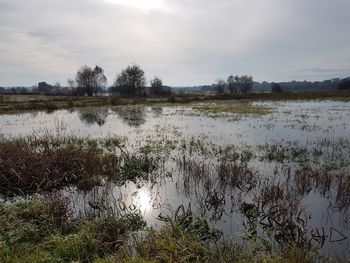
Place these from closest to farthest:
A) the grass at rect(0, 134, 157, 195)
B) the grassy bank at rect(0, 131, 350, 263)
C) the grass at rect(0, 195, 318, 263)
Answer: the grass at rect(0, 195, 318, 263) → the grassy bank at rect(0, 131, 350, 263) → the grass at rect(0, 134, 157, 195)

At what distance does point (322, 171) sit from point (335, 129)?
39.4 feet

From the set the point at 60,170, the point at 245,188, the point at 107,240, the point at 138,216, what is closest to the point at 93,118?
the point at 60,170

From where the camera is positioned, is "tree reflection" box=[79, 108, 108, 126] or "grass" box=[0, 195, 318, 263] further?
"tree reflection" box=[79, 108, 108, 126]

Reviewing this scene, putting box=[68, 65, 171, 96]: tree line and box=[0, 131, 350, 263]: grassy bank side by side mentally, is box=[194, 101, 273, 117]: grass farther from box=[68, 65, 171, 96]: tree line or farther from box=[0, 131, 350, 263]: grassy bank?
box=[68, 65, 171, 96]: tree line

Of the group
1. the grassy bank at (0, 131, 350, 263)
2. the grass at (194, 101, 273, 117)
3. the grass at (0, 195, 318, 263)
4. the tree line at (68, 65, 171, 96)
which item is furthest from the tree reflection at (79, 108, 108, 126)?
the tree line at (68, 65, 171, 96)

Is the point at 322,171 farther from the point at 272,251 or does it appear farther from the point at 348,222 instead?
the point at 272,251

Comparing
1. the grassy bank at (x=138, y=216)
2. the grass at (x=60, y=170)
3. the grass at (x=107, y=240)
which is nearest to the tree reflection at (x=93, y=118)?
the grass at (x=60, y=170)

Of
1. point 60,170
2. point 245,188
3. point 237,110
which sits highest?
point 60,170

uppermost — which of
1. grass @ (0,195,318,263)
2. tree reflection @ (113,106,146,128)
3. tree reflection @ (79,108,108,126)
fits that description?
grass @ (0,195,318,263)

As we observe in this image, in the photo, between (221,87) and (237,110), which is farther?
(221,87)

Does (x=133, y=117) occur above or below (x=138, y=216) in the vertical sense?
below

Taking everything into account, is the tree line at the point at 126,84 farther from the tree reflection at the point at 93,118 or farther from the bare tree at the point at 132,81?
the tree reflection at the point at 93,118

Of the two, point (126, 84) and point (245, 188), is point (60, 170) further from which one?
point (126, 84)

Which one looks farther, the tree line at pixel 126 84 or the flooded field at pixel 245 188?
the tree line at pixel 126 84
